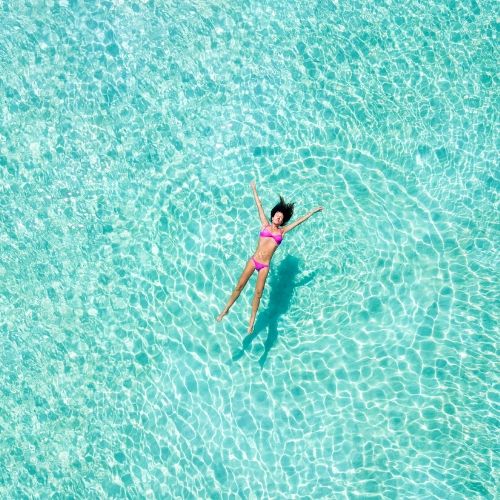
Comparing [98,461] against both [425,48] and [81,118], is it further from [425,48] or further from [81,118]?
[425,48]

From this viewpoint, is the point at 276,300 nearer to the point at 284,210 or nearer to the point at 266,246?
the point at 266,246

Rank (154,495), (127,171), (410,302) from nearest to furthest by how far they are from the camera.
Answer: (154,495) → (410,302) → (127,171)

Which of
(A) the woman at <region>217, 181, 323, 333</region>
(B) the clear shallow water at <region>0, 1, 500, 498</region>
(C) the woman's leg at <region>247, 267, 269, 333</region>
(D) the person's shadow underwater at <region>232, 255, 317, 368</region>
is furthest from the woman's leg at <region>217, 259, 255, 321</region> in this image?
(D) the person's shadow underwater at <region>232, 255, 317, 368</region>

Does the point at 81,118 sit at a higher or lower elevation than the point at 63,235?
higher

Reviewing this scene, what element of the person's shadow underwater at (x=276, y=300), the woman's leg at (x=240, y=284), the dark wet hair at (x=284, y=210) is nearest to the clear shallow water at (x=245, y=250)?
the person's shadow underwater at (x=276, y=300)

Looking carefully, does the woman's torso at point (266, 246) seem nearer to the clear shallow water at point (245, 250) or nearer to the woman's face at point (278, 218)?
the woman's face at point (278, 218)

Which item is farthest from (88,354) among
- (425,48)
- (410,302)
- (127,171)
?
(425,48)

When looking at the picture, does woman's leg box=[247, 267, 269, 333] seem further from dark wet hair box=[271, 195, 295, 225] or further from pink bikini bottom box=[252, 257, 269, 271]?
dark wet hair box=[271, 195, 295, 225]

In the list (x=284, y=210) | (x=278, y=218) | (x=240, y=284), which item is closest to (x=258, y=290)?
(x=240, y=284)
